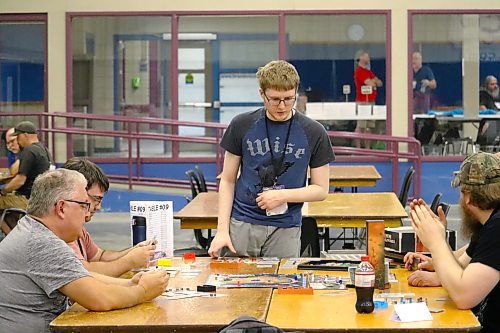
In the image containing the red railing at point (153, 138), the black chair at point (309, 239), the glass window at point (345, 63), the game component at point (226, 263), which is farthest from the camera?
the glass window at point (345, 63)

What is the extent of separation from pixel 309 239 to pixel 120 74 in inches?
353

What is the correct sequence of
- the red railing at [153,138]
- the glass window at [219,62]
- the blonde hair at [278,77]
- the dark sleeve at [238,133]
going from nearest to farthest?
the blonde hair at [278,77]
the dark sleeve at [238,133]
the red railing at [153,138]
the glass window at [219,62]

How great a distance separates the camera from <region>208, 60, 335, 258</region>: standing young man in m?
5.26

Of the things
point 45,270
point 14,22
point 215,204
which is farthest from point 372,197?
point 14,22

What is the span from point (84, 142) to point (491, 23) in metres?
6.01

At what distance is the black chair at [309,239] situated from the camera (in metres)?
6.24

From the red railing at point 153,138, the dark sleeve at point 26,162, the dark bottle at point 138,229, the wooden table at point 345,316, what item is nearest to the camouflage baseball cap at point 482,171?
the wooden table at point 345,316

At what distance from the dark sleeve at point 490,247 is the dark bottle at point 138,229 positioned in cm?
157

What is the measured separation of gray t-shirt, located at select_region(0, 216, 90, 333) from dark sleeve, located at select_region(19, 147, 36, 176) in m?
6.35

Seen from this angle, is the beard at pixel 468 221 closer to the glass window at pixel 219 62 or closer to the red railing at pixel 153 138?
the red railing at pixel 153 138

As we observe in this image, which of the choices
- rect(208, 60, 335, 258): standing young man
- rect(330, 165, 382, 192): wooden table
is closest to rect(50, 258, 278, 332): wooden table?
rect(208, 60, 335, 258): standing young man

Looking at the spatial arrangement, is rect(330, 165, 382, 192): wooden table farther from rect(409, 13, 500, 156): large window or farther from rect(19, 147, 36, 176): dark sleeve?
rect(409, 13, 500, 156): large window

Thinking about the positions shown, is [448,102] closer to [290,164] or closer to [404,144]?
[404,144]

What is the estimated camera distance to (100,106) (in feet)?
48.6
